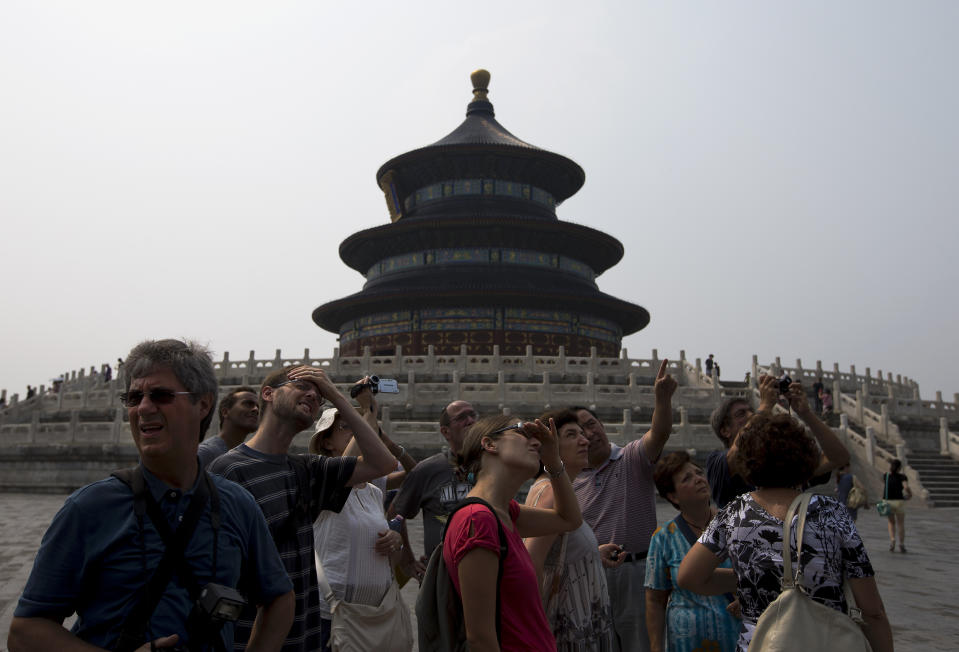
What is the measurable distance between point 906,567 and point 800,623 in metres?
8.11

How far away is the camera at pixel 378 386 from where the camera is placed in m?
4.01

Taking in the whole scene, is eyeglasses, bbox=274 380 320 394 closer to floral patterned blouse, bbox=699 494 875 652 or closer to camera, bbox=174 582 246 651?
camera, bbox=174 582 246 651

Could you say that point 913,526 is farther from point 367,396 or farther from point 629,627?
point 367,396

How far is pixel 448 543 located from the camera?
2.50 metres

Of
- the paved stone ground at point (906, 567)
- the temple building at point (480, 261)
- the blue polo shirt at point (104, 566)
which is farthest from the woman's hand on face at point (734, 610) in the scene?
the temple building at point (480, 261)

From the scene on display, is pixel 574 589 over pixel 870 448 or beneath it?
over

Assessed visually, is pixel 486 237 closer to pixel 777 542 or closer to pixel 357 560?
pixel 357 560

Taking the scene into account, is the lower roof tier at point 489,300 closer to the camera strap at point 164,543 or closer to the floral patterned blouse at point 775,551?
the floral patterned blouse at point 775,551

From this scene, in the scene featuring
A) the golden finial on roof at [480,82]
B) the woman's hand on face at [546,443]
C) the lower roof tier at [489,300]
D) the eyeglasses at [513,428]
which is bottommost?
the woman's hand on face at [546,443]

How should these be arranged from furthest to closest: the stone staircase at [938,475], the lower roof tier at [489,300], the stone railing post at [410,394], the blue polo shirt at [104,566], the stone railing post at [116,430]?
the lower roof tier at [489,300]
the stone railing post at [410,394]
the stone railing post at [116,430]
the stone staircase at [938,475]
the blue polo shirt at [104,566]

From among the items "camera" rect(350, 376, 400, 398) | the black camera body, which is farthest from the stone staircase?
"camera" rect(350, 376, 400, 398)

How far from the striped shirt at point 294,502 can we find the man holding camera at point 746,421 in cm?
197

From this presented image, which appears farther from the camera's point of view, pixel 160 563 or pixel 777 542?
pixel 777 542

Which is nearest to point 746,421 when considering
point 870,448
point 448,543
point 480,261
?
point 448,543
